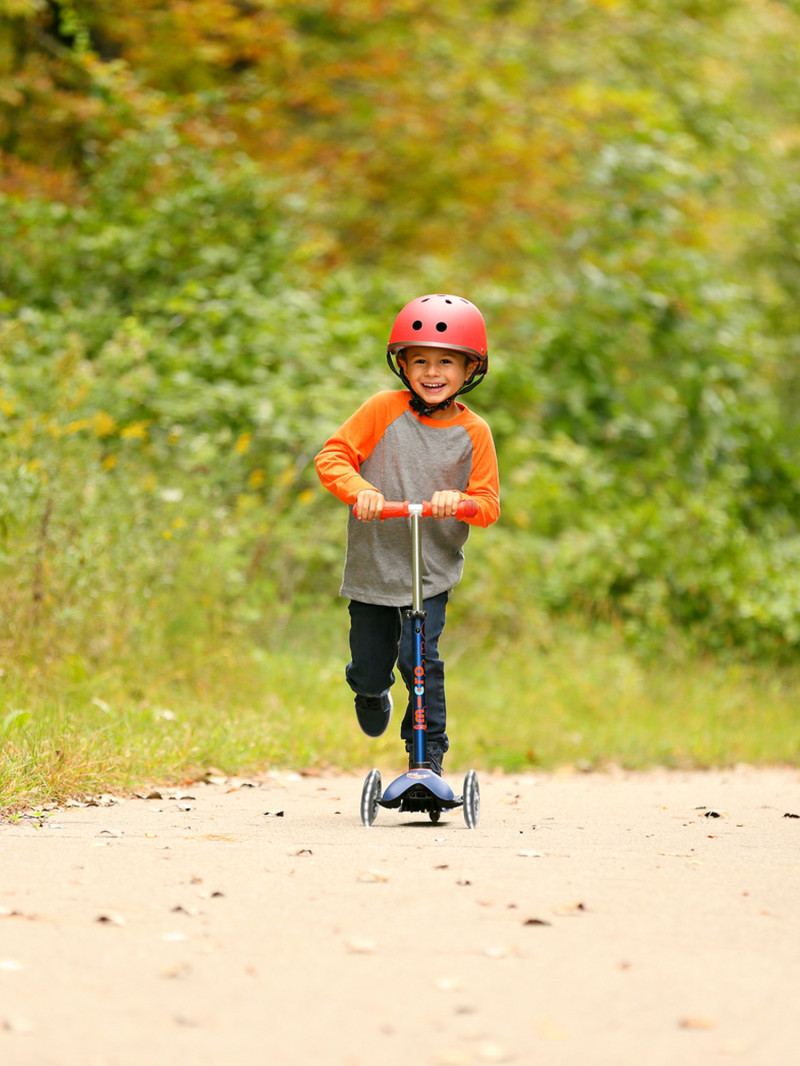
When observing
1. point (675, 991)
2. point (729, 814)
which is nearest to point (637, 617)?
point (729, 814)

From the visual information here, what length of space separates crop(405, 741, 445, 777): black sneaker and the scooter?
→ 0.07ft

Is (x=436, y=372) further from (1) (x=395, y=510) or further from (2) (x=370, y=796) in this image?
(2) (x=370, y=796)

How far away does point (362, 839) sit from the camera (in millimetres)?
4895

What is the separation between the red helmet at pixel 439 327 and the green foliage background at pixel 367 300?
3.27 m

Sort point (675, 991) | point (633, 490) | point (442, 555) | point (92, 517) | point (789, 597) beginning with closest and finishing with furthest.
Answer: point (675, 991), point (442, 555), point (92, 517), point (789, 597), point (633, 490)

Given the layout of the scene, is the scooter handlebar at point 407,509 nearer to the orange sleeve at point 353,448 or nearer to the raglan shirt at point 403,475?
the orange sleeve at point 353,448

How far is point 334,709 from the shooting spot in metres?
8.43

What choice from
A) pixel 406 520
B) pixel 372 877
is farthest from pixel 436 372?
pixel 372 877

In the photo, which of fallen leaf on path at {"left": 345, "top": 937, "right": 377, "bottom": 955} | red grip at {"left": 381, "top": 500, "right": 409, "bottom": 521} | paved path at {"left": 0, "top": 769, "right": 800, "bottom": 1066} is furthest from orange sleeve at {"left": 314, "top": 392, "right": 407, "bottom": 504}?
fallen leaf on path at {"left": 345, "top": 937, "right": 377, "bottom": 955}

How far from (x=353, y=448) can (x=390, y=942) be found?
7.94 ft

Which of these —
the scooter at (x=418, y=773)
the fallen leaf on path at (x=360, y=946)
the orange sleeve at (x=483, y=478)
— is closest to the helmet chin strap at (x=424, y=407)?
the orange sleeve at (x=483, y=478)

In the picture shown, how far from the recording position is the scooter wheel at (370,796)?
17.2ft

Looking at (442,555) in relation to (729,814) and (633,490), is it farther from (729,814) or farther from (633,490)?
(633,490)

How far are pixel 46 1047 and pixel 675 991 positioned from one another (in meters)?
1.32
